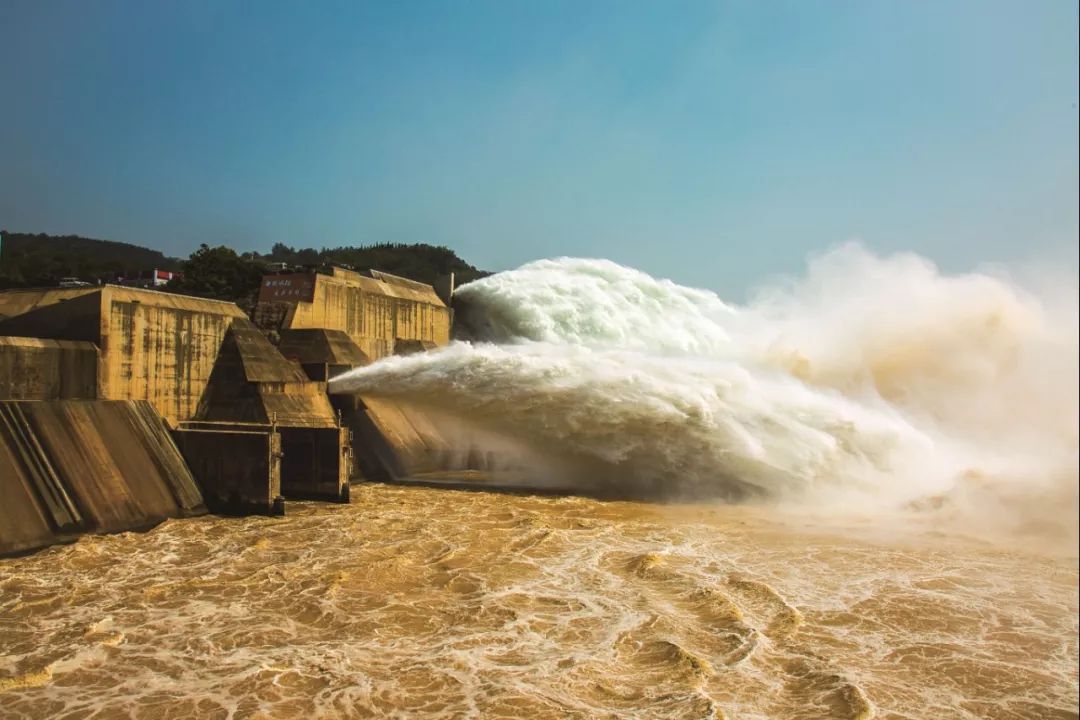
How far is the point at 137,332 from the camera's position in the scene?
1909cm

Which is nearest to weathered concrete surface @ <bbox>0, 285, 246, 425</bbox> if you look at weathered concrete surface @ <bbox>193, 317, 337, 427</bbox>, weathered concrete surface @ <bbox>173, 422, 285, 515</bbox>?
weathered concrete surface @ <bbox>193, 317, 337, 427</bbox>

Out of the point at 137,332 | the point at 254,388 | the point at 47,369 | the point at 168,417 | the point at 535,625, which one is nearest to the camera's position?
the point at 535,625

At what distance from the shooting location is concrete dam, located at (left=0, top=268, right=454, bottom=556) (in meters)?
15.1

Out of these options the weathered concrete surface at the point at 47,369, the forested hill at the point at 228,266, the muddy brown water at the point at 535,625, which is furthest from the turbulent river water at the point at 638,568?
the forested hill at the point at 228,266

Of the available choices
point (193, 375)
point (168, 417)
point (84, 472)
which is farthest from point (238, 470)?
point (193, 375)

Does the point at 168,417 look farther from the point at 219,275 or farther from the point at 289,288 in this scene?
the point at 219,275

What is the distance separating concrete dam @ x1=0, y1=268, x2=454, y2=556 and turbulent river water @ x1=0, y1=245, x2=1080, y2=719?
891 mm

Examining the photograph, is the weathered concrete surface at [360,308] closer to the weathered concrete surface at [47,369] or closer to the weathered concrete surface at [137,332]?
the weathered concrete surface at [137,332]

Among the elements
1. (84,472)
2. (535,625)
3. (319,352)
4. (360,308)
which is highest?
(360,308)

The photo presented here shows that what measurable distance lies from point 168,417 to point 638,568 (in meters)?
13.5

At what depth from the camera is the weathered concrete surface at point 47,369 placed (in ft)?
52.5

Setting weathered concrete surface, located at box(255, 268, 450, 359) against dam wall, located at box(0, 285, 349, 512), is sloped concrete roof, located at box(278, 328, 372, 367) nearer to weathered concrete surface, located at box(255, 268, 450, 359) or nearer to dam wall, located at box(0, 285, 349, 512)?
weathered concrete surface, located at box(255, 268, 450, 359)

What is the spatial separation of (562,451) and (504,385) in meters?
2.67

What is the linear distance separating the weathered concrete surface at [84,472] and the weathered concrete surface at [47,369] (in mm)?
556
